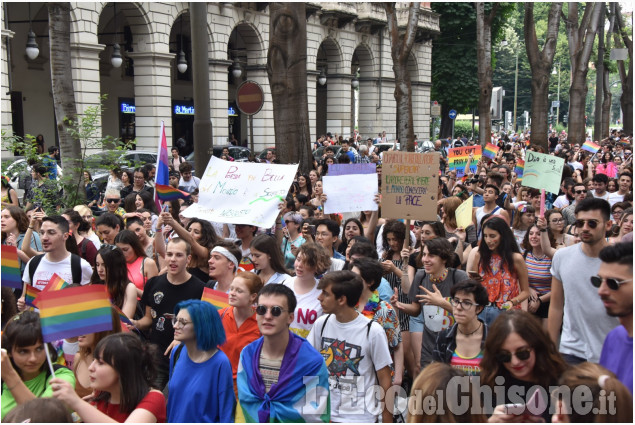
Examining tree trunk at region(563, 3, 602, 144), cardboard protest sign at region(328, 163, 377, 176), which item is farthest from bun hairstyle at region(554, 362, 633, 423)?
tree trunk at region(563, 3, 602, 144)

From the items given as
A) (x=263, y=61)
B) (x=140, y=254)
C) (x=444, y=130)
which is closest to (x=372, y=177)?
(x=140, y=254)

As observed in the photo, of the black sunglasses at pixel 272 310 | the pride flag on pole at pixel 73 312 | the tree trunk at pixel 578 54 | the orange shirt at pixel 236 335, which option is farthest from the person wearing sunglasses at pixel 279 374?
the tree trunk at pixel 578 54

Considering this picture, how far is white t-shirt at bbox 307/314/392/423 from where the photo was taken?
183 inches

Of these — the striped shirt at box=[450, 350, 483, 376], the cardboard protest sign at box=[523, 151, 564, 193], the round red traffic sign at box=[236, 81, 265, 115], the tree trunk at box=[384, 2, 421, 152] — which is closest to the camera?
the striped shirt at box=[450, 350, 483, 376]

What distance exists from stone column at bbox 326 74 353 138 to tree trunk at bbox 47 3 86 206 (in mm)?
29537

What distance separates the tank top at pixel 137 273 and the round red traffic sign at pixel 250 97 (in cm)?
536

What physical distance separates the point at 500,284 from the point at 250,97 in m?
6.65

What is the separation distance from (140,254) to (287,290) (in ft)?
8.83

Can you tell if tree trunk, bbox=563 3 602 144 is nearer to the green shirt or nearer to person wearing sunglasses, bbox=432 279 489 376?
person wearing sunglasses, bbox=432 279 489 376

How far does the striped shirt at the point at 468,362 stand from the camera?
4.54 metres

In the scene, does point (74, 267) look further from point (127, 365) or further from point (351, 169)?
point (351, 169)

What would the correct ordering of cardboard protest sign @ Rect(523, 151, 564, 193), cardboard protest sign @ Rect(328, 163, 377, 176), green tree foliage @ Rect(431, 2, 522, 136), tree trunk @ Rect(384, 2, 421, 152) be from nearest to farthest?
1. cardboard protest sign @ Rect(523, 151, 564, 193)
2. cardboard protest sign @ Rect(328, 163, 377, 176)
3. tree trunk @ Rect(384, 2, 421, 152)
4. green tree foliage @ Rect(431, 2, 522, 136)

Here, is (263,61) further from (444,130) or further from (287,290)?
(287,290)

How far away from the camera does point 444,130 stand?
5462cm
